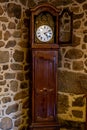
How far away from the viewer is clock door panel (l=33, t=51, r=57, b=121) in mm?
2902

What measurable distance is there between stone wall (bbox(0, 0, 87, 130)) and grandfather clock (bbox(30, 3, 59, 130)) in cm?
25

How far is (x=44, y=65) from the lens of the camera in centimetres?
292

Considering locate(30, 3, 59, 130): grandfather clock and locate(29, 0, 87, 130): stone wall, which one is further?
locate(29, 0, 87, 130): stone wall

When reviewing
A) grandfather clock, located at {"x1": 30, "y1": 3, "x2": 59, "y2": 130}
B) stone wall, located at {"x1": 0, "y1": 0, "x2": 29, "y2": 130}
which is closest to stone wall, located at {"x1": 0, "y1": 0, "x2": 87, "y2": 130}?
stone wall, located at {"x1": 0, "y1": 0, "x2": 29, "y2": 130}

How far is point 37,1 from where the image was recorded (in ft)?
10.3

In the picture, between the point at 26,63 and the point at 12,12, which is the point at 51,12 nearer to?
the point at 12,12

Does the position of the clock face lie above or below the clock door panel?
above

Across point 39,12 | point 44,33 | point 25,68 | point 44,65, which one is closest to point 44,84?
point 44,65

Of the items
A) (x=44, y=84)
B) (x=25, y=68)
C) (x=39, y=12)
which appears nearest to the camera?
(x=39, y=12)

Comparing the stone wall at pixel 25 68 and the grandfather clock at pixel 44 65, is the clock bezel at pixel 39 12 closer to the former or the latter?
the grandfather clock at pixel 44 65

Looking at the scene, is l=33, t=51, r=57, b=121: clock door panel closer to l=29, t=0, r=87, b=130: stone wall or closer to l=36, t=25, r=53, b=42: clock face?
l=36, t=25, r=53, b=42: clock face

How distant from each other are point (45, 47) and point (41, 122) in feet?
3.32

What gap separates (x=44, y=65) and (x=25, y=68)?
0.34 m

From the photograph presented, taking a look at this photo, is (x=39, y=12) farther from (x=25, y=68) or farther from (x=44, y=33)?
(x=25, y=68)
